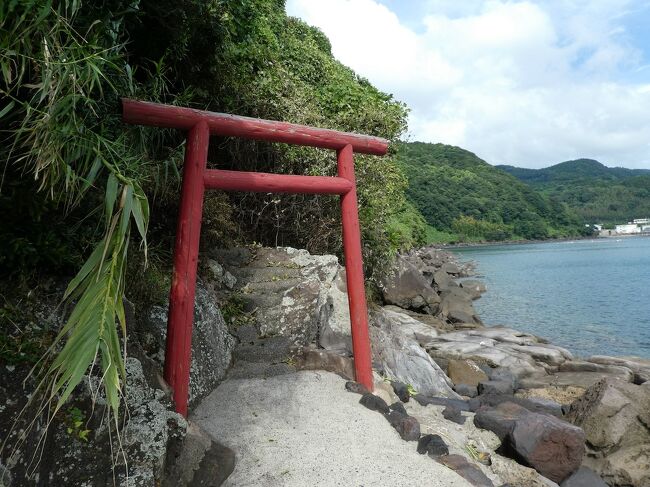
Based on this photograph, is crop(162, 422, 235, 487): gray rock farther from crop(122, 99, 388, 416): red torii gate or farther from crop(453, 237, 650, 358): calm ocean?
crop(453, 237, 650, 358): calm ocean

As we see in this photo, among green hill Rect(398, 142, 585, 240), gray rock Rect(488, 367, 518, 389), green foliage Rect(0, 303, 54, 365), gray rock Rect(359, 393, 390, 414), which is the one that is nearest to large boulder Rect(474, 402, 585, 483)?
gray rock Rect(359, 393, 390, 414)

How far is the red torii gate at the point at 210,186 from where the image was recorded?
3693 mm

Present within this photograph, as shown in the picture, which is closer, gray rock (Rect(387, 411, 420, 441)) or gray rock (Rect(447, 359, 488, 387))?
gray rock (Rect(387, 411, 420, 441))

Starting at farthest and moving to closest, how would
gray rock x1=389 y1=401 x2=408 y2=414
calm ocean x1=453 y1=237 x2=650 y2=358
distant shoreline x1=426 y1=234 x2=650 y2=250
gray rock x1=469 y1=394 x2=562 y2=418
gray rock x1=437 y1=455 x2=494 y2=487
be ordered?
1. distant shoreline x1=426 y1=234 x2=650 y2=250
2. calm ocean x1=453 y1=237 x2=650 y2=358
3. gray rock x1=469 y1=394 x2=562 y2=418
4. gray rock x1=389 y1=401 x2=408 y2=414
5. gray rock x1=437 y1=455 x2=494 y2=487

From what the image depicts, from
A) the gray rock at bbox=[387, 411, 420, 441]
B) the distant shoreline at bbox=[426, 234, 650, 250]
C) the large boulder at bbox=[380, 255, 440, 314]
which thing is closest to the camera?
the gray rock at bbox=[387, 411, 420, 441]

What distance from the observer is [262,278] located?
260 inches

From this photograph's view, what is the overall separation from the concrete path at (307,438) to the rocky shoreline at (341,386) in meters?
0.11

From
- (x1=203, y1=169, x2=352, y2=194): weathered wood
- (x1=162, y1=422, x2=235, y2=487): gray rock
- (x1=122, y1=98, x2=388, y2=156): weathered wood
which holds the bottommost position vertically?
(x1=162, y1=422, x2=235, y2=487): gray rock

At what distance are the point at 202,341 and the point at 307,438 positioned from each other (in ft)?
4.79

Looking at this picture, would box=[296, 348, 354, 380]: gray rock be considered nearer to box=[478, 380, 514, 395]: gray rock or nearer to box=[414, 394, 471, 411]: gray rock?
box=[414, 394, 471, 411]: gray rock

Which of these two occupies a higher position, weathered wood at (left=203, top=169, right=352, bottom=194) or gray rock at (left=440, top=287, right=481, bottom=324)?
weathered wood at (left=203, top=169, right=352, bottom=194)

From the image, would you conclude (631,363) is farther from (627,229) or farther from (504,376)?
(627,229)

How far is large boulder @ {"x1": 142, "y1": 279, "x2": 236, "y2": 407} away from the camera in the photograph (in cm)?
416

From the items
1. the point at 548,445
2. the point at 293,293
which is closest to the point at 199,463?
the point at 293,293
